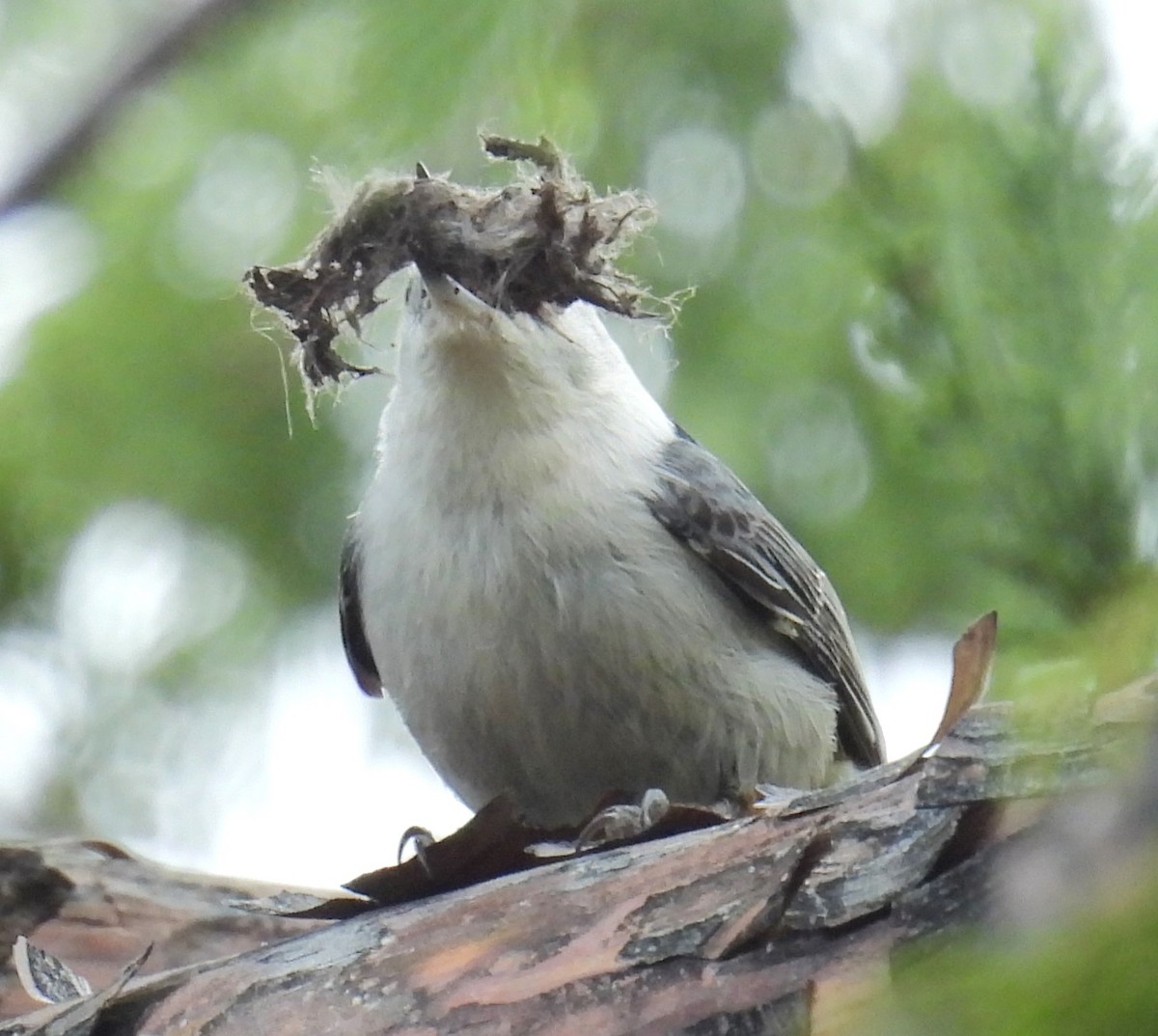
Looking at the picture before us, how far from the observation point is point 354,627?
113 inches

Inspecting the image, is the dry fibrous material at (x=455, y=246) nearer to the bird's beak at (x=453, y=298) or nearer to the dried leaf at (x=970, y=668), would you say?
the bird's beak at (x=453, y=298)

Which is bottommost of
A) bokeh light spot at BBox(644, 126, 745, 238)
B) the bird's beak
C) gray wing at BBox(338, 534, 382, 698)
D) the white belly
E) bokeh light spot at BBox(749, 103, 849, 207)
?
the white belly

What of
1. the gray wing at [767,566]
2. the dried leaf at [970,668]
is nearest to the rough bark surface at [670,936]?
the dried leaf at [970,668]

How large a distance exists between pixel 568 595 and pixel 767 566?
39 cm

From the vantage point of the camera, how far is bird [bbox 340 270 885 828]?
2.35 meters

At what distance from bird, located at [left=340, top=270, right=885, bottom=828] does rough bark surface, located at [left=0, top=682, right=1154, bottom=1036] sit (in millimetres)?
540

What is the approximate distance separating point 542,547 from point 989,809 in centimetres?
118

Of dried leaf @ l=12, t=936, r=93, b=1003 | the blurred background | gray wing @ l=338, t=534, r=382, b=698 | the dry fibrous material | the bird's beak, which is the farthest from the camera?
gray wing @ l=338, t=534, r=382, b=698

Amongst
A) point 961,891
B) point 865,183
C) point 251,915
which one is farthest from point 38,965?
point 865,183

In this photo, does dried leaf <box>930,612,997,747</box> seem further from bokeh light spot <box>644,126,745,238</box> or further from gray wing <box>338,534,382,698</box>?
gray wing <box>338,534,382,698</box>

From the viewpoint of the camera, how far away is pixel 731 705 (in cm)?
237

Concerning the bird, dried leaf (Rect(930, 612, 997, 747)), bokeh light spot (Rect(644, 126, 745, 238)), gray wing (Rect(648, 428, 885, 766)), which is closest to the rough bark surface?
dried leaf (Rect(930, 612, 997, 747))

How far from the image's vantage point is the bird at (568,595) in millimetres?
2348

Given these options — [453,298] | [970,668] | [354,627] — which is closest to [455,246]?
Answer: [453,298]
